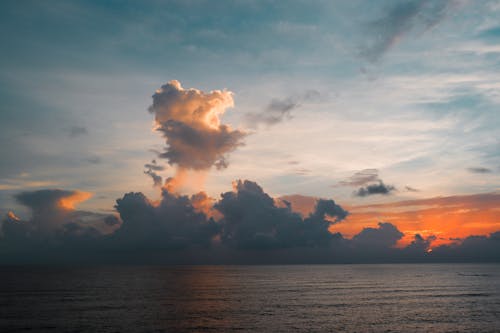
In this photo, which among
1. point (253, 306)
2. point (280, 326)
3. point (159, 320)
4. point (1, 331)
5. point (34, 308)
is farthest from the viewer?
point (253, 306)

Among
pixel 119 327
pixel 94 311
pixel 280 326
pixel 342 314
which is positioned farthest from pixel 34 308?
pixel 342 314

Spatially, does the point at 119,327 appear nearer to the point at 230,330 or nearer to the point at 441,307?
the point at 230,330

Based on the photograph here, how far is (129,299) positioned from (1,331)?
49787mm

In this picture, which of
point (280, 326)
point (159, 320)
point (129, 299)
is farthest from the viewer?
point (129, 299)

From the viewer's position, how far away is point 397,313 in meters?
91.4

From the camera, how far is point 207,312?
91812mm

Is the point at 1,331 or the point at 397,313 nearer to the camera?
the point at 1,331

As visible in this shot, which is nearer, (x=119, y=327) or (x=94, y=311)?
(x=119, y=327)

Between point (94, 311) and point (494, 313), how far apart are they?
96.5 metres

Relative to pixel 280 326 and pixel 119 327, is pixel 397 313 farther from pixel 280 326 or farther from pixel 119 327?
pixel 119 327

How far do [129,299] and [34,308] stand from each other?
27.4 meters

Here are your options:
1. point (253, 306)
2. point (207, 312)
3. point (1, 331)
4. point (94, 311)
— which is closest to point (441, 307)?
point (253, 306)

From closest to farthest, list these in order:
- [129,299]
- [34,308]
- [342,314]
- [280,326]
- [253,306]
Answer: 1. [280,326]
2. [342,314]
3. [34,308]
4. [253,306]
5. [129,299]

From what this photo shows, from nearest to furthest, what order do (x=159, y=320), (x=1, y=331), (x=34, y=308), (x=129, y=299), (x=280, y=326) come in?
(x=1, y=331) < (x=280, y=326) < (x=159, y=320) < (x=34, y=308) < (x=129, y=299)
